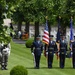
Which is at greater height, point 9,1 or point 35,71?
point 9,1

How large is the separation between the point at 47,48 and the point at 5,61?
3192 millimetres

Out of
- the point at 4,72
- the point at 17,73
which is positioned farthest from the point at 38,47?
the point at 17,73

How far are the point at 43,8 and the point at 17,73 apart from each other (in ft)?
96.6

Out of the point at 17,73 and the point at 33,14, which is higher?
the point at 33,14

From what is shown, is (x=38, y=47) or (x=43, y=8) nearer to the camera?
(x=38, y=47)

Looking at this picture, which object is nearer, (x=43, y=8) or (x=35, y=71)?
(x=35, y=71)

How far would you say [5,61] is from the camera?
72.6ft

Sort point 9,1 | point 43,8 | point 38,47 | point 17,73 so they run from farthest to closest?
point 43,8 < point 38,47 < point 17,73 < point 9,1

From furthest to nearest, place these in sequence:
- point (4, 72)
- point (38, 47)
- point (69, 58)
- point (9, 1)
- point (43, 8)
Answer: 1. point (43, 8)
2. point (69, 58)
3. point (38, 47)
4. point (4, 72)
5. point (9, 1)

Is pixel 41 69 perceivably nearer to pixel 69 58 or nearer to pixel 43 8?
pixel 69 58

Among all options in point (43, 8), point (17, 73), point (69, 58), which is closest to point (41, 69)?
point (17, 73)

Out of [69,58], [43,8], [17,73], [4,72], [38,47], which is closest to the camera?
[17,73]

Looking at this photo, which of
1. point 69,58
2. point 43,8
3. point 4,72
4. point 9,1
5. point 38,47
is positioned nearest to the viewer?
point 9,1

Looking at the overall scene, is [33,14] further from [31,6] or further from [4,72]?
[4,72]
